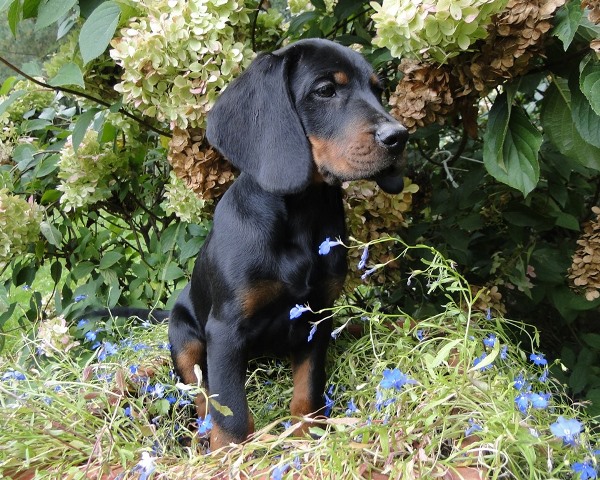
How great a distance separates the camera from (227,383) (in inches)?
65.5

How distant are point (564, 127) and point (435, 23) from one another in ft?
1.73

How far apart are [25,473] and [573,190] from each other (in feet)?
7.46

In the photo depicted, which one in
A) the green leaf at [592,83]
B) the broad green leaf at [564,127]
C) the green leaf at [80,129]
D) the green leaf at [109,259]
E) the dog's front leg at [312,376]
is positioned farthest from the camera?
the green leaf at [109,259]

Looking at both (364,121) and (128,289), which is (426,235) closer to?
(364,121)

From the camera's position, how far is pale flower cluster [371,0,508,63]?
1486 mm

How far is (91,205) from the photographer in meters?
2.75

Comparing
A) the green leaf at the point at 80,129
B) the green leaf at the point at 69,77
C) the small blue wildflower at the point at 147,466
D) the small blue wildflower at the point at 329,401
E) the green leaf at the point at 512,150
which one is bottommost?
the small blue wildflower at the point at 329,401

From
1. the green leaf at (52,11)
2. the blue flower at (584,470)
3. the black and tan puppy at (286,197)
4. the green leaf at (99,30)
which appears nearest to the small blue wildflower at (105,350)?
the black and tan puppy at (286,197)

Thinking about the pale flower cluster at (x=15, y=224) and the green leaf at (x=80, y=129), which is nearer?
the green leaf at (x=80, y=129)

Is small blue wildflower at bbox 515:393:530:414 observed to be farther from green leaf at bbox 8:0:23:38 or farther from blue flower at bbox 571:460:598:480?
green leaf at bbox 8:0:23:38

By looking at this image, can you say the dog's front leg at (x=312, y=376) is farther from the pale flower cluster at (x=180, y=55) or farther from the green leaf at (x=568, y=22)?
the green leaf at (x=568, y=22)

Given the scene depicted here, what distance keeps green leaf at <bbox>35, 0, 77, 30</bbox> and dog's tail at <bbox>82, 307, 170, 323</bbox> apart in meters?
1.16

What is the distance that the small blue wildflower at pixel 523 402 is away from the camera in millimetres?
1148

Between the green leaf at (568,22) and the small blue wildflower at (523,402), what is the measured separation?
31.9 inches
